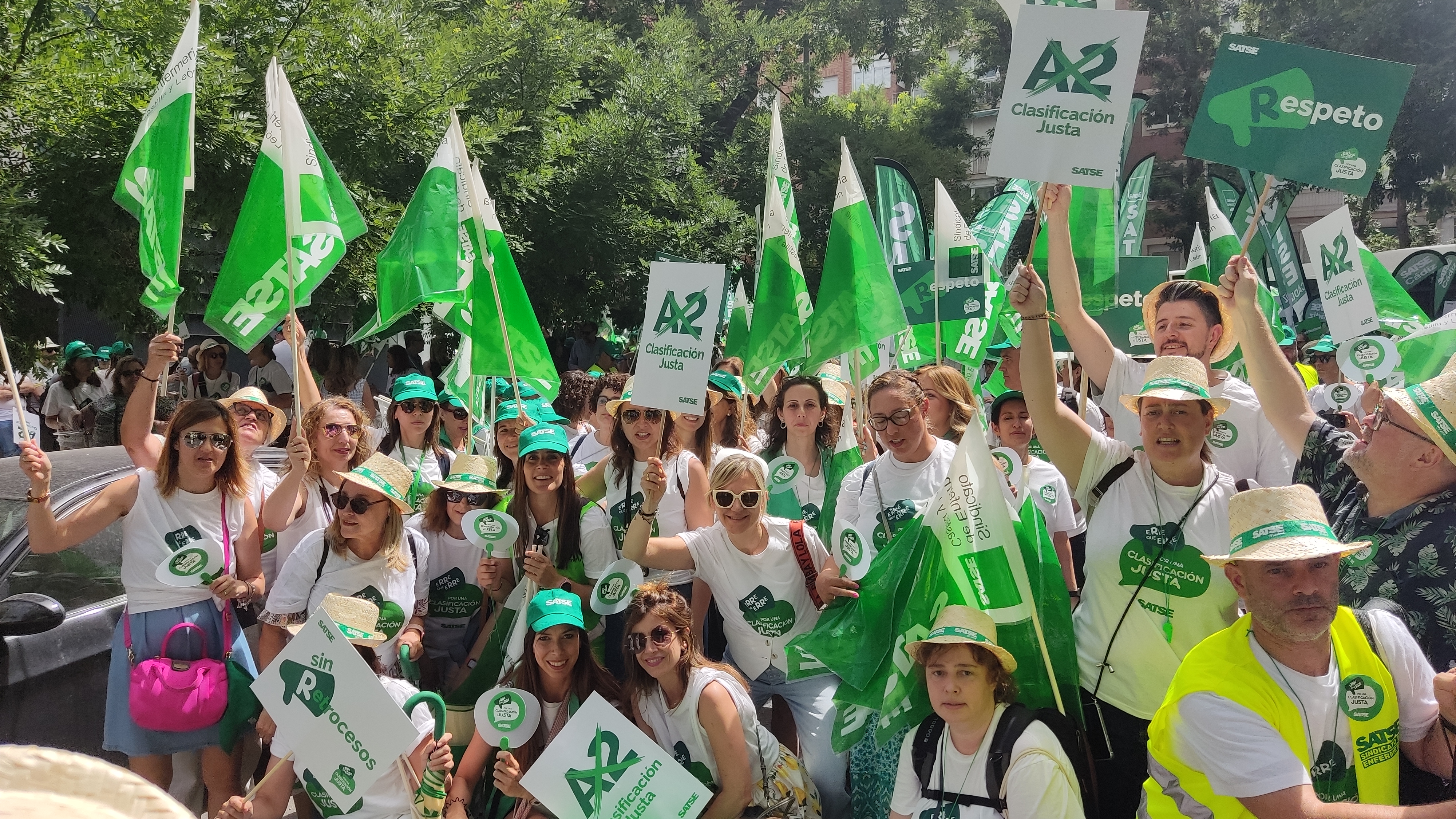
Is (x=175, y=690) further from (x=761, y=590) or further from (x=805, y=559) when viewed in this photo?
(x=805, y=559)

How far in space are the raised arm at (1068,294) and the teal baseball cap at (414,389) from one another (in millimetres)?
3288

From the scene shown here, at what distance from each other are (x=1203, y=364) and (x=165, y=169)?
448 cm

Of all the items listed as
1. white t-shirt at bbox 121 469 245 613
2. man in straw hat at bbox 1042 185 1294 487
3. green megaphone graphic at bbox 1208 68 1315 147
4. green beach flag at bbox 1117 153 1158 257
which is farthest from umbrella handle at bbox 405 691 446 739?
green beach flag at bbox 1117 153 1158 257

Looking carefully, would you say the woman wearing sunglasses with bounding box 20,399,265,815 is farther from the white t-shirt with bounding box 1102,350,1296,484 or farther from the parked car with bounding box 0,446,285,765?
the white t-shirt with bounding box 1102,350,1296,484

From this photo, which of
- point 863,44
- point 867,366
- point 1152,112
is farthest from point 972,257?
point 1152,112

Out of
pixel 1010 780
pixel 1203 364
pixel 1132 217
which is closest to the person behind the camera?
pixel 1010 780

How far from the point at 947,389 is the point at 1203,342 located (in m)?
1.19

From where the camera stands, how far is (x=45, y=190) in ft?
27.3

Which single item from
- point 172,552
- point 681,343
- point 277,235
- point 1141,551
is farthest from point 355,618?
point 1141,551

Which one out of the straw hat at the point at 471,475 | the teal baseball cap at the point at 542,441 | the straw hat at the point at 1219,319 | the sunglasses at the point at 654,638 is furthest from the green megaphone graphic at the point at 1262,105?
the straw hat at the point at 471,475

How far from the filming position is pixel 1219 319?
4.25 meters

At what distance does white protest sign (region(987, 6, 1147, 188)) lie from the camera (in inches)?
154

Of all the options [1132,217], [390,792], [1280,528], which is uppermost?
[1132,217]

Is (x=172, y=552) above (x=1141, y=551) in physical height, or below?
below
